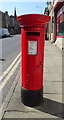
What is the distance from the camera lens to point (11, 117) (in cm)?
299

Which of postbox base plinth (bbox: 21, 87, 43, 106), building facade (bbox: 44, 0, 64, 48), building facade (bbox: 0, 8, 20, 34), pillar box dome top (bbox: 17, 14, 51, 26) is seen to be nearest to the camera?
pillar box dome top (bbox: 17, 14, 51, 26)

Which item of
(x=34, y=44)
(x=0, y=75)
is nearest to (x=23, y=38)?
(x=34, y=44)

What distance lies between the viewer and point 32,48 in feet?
10.3

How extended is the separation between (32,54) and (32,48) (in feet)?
0.39

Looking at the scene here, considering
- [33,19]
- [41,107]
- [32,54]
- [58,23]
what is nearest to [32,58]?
[32,54]

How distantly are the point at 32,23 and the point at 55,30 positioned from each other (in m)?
16.5

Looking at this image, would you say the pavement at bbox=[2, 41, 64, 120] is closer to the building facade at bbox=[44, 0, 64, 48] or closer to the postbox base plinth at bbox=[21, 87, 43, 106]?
the postbox base plinth at bbox=[21, 87, 43, 106]

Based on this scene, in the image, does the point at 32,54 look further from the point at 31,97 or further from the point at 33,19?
the point at 31,97

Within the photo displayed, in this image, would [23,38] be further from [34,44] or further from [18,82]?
[18,82]

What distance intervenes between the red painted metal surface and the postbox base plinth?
86mm

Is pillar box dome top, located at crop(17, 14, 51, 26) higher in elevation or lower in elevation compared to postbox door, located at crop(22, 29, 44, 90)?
higher

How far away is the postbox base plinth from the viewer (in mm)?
3363

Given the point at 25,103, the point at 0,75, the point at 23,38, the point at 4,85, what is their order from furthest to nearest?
1. the point at 0,75
2. the point at 4,85
3. the point at 25,103
4. the point at 23,38

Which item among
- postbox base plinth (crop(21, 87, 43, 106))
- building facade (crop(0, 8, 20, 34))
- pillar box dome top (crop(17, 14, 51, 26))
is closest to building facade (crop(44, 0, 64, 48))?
postbox base plinth (crop(21, 87, 43, 106))
